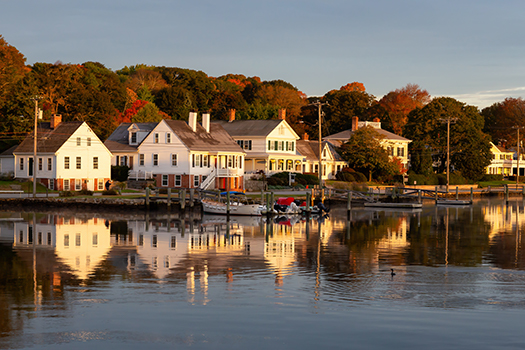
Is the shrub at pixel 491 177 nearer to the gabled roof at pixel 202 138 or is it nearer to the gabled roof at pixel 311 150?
the gabled roof at pixel 311 150

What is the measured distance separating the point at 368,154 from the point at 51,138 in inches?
1952

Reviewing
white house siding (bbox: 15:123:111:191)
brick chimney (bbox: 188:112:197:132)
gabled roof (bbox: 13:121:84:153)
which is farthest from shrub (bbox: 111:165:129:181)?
brick chimney (bbox: 188:112:197:132)

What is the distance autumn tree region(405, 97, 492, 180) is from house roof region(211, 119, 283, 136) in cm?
3013

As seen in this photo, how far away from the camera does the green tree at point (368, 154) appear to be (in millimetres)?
101125

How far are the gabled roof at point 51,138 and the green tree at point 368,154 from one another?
46.0 m

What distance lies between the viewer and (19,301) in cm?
2080

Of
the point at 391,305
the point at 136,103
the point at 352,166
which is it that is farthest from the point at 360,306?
the point at 136,103

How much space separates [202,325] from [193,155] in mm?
61713

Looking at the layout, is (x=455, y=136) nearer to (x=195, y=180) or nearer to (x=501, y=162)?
(x=501, y=162)

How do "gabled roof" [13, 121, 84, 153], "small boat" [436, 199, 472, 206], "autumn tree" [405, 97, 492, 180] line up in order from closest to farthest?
"gabled roof" [13, 121, 84, 153], "small boat" [436, 199, 472, 206], "autumn tree" [405, 97, 492, 180]

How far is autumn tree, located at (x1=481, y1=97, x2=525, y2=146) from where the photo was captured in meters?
156

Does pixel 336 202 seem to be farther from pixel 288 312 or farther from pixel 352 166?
pixel 288 312

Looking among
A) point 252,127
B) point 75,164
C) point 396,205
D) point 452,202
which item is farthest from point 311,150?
point 75,164

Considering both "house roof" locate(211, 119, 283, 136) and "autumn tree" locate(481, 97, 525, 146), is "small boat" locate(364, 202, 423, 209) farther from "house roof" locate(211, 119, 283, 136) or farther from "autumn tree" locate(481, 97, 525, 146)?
"autumn tree" locate(481, 97, 525, 146)
